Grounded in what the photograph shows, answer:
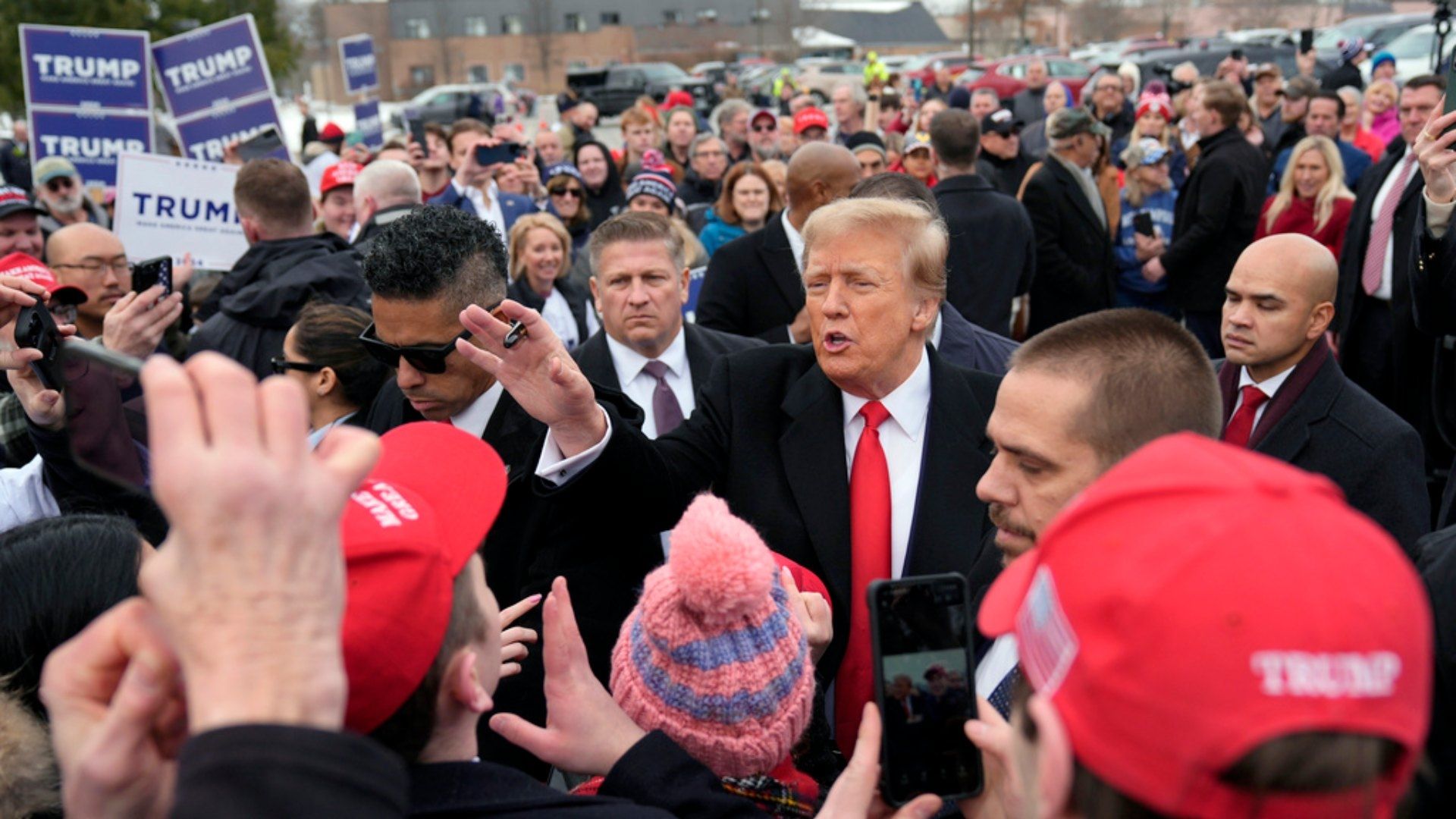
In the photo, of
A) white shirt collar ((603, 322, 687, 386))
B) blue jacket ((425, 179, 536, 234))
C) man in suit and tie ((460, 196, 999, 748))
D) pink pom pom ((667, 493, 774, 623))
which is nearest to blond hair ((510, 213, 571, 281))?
blue jacket ((425, 179, 536, 234))

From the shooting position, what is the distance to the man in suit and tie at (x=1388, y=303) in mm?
5672

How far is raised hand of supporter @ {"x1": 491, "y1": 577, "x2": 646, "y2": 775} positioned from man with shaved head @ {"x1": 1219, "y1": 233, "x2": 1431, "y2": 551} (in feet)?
7.23

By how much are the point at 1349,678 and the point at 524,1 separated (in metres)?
73.2

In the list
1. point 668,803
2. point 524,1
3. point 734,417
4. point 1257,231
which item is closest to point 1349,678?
point 668,803

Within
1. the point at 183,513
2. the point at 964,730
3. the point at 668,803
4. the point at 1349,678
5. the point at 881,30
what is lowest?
the point at 668,803

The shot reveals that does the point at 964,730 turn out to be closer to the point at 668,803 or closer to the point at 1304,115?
the point at 668,803

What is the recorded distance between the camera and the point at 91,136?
8.45 metres

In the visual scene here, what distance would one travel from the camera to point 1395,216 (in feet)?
19.0

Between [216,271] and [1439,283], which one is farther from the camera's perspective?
[216,271]

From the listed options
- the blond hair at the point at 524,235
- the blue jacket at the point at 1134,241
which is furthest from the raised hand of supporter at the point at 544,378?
the blue jacket at the point at 1134,241

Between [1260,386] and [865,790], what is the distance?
2.84m

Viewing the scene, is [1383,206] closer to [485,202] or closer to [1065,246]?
[1065,246]

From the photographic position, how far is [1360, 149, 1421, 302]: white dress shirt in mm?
5945

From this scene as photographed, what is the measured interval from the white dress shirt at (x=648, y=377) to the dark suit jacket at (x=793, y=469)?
116 centimetres
